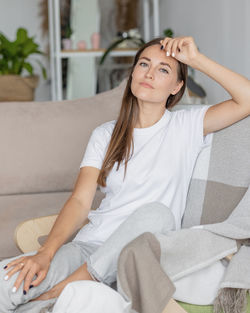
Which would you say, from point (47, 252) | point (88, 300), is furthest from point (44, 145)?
point (88, 300)

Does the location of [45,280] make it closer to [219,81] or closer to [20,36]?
[219,81]

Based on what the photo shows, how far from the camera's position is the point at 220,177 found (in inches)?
62.8

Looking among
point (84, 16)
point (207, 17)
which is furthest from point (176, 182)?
point (84, 16)

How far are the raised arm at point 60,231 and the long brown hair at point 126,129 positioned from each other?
4 cm

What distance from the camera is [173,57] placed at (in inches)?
65.4

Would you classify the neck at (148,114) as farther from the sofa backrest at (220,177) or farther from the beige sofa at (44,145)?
the beige sofa at (44,145)

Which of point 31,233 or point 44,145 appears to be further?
point 44,145

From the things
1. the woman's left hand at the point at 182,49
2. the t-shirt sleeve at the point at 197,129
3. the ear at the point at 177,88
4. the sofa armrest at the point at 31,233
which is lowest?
the sofa armrest at the point at 31,233

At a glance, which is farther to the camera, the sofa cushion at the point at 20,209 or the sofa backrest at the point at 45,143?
the sofa backrest at the point at 45,143

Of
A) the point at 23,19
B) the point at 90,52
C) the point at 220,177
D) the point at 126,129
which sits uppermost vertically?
the point at 23,19

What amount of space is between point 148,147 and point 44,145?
2.52ft

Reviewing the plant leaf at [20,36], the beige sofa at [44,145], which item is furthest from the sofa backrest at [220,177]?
the plant leaf at [20,36]

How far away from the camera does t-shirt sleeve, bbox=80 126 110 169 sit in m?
1.64

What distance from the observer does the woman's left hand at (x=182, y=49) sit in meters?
1.58
